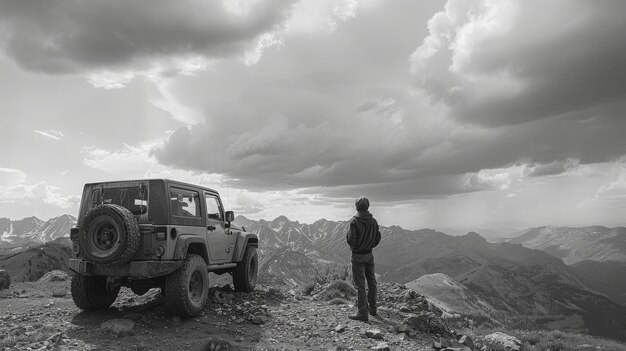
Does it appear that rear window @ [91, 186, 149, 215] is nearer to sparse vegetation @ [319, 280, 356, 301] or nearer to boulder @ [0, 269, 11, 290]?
sparse vegetation @ [319, 280, 356, 301]

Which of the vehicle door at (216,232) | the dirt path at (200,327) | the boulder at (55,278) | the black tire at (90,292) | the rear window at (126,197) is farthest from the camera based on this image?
the boulder at (55,278)

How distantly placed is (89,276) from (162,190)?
2.93m

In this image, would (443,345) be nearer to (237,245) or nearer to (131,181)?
(237,245)

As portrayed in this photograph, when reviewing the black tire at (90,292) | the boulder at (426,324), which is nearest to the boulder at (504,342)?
the boulder at (426,324)

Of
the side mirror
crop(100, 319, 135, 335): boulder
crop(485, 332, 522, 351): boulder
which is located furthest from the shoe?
crop(100, 319, 135, 335): boulder

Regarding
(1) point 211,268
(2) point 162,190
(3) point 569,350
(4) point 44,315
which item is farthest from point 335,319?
(3) point 569,350

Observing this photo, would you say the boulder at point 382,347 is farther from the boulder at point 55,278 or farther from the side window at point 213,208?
the boulder at point 55,278

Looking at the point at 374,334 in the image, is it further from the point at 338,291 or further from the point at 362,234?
the point at 338,291

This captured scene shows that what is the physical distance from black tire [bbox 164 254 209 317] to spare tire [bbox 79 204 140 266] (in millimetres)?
1071

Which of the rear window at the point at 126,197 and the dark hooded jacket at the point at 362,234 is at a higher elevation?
the rear window at the point at 126,197

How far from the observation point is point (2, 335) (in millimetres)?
8180

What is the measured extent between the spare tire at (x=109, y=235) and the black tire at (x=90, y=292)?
4.59ft

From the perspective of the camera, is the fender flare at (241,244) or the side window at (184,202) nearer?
the side window at (184,202)

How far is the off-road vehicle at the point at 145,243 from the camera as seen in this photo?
8773 millimetres
